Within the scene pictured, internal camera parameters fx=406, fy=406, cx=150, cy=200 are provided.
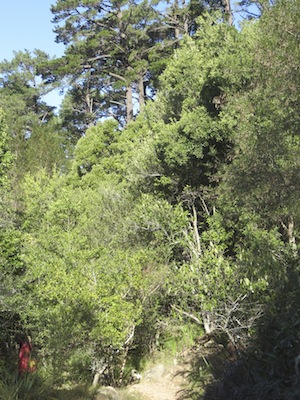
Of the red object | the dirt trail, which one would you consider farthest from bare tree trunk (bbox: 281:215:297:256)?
the red object

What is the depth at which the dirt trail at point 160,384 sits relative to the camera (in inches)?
380

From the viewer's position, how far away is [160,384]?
10.4m

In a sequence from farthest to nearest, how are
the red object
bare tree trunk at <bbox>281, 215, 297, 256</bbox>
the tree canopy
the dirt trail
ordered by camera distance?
the dirt trail
the red object
bare tree trunk at <bbox>281, 215, 297, 256</bbox>
the tree canopy

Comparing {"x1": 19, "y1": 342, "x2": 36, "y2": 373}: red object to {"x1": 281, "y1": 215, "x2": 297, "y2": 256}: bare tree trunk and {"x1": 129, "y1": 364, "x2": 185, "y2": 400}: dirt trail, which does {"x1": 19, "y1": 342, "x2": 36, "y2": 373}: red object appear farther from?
{"x1": 281, "y1": 215, "x2": 297, "y2": 256}: bare tree trunk

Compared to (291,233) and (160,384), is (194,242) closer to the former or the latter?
(291,233)

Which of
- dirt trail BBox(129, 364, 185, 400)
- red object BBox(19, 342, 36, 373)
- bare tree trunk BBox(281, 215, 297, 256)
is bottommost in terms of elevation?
dirt trail BBox(129, 364, 185, 400)

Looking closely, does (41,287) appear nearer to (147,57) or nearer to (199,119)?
(199,119)

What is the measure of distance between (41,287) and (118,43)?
22472 millimetres

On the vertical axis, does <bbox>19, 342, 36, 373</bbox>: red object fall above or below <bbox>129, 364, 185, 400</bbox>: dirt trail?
above

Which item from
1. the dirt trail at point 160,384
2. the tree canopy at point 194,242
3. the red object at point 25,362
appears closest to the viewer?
the tree canopy at point 194,242

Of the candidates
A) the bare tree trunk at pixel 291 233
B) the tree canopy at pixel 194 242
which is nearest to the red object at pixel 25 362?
the tree canopy at pixel 194 242

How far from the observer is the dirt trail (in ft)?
31.7

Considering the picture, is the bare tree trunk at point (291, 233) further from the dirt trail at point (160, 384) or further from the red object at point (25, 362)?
the red object at point (25, 362)

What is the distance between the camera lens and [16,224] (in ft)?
44.0
